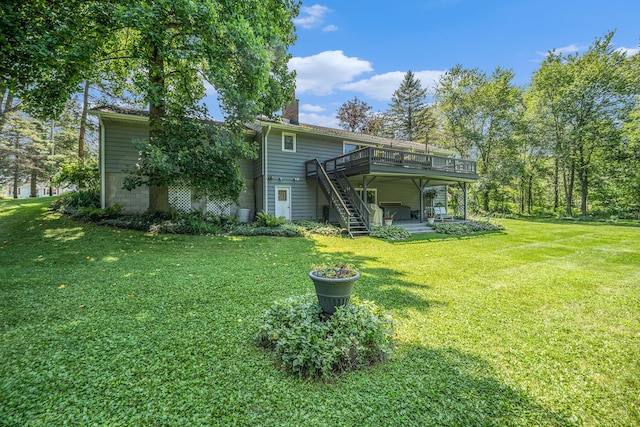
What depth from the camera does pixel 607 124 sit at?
63.1 ft

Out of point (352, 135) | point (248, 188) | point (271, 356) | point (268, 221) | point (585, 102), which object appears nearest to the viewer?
point (271, 356)

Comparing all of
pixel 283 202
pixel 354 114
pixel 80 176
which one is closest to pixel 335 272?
pixel 283 202

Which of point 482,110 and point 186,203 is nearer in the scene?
point 186,203

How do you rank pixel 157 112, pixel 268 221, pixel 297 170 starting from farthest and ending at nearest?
1. pixel 297 170
2. pixel 268 221
3. pixel 157 112

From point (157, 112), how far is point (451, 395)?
38.2 feet

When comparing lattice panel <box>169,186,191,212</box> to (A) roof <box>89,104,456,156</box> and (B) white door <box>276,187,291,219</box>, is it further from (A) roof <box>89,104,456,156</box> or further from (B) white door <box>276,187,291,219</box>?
(B) white door <box>276,187,291,219</box>

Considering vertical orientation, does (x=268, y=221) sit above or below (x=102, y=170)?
below

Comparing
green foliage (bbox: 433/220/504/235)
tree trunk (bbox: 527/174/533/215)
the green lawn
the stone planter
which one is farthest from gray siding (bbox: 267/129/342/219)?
tree trunk (bbox: 527/174/533/215)

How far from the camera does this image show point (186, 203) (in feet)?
41.6

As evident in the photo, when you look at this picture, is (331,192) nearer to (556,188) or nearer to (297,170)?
(297,170)

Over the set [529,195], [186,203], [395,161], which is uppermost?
[395,161]

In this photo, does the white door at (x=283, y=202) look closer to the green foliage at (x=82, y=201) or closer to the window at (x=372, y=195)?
the window at (x=372, y=195)

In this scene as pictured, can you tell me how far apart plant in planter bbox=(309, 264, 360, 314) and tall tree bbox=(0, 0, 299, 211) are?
7004mm

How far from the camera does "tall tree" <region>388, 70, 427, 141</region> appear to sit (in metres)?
31.5
